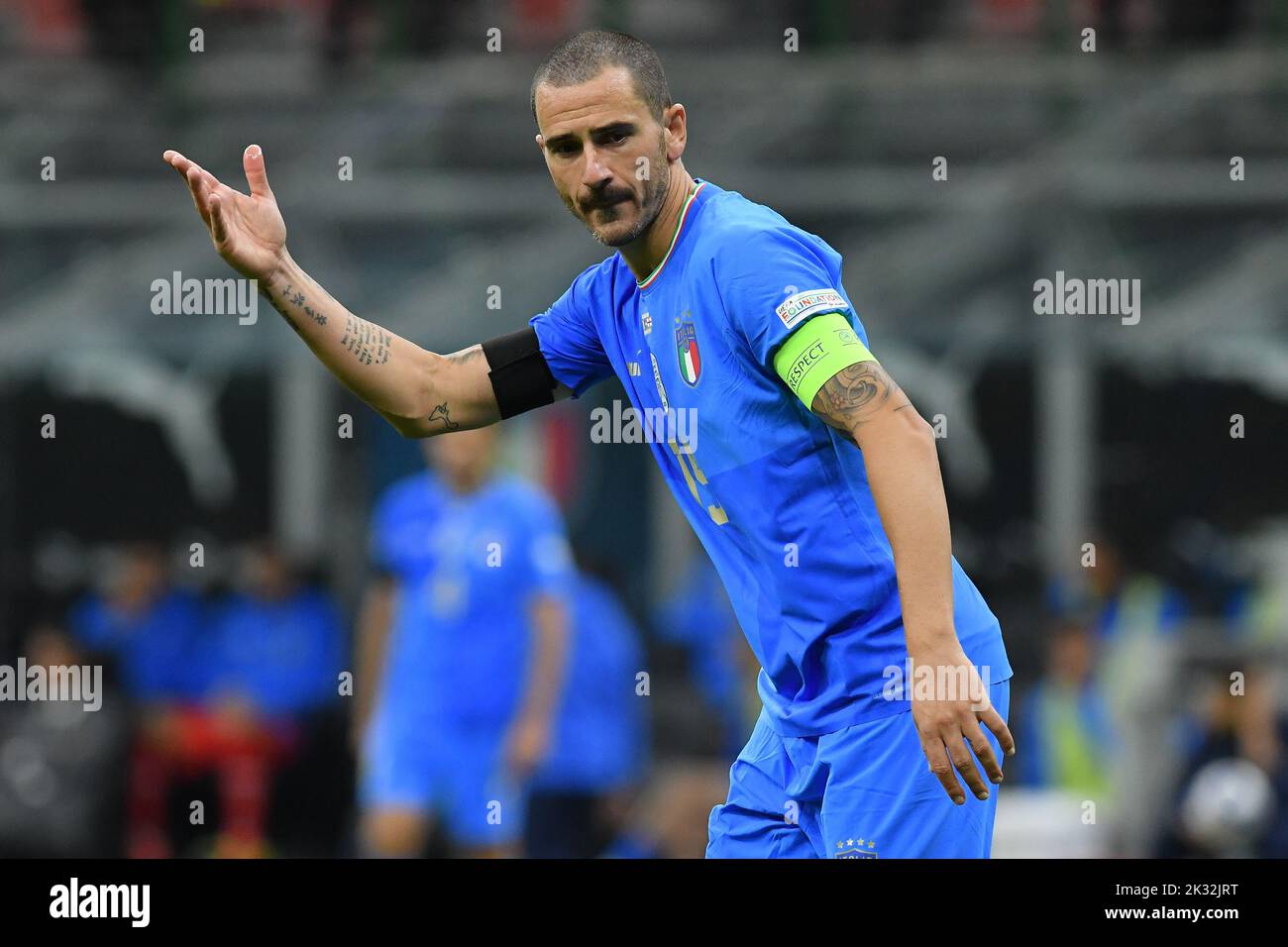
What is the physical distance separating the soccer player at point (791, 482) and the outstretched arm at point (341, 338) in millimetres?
21

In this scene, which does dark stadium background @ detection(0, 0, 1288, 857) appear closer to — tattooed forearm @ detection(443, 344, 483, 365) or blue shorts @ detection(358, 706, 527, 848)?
blue shorts @ detection(358, 706, 527, 848)

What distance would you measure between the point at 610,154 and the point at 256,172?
2.96ft

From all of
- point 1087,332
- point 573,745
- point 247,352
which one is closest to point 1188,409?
point 1087,332

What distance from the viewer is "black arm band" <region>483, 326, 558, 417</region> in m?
4.70

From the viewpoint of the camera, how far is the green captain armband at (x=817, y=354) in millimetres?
3838

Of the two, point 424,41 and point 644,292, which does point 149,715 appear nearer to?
point 424,41

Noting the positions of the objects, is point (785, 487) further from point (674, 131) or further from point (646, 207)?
point (674, 131)

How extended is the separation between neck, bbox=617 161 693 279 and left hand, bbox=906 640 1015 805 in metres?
1.11

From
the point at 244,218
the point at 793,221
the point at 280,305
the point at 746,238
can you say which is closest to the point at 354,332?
→ the point at 280,305

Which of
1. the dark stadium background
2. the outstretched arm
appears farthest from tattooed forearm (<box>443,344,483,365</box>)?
→ the dark stadium background

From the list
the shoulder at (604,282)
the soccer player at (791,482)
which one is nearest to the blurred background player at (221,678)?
the shoulder at (604,282)

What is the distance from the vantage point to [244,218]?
4512mm

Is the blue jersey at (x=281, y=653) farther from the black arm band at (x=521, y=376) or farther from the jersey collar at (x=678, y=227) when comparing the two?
the jersey collar at (x=678, y=227)

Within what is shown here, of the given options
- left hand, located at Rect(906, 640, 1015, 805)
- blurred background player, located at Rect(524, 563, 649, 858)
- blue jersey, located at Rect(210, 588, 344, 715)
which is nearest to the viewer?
left hand, located at Rect(906, 640, 1015, 805)
